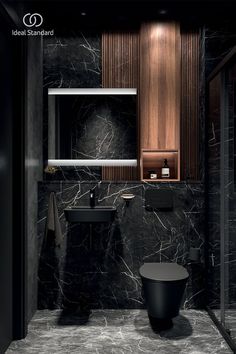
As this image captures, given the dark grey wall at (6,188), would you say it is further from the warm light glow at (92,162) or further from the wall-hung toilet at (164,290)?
the wall-hung toilet at (164,290)

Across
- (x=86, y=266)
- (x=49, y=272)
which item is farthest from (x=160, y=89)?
(x=49, y=272)

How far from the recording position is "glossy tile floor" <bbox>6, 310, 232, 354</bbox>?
2582 mm

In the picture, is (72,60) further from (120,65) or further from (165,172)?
(165,172)

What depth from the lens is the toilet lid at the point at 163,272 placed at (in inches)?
109

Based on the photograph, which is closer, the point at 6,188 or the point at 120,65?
the point at 6,188

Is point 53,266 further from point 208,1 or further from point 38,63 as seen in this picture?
point 208,1

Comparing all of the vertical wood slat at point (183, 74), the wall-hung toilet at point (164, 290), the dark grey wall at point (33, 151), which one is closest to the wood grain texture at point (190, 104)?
the vertical wood slat at point (183, 74)

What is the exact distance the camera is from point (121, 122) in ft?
11.8

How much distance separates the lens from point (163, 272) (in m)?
2.89

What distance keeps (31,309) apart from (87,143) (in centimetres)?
162

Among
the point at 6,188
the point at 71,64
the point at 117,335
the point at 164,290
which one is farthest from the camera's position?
the point at 71,64

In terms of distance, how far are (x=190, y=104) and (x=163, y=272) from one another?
172 centimetres

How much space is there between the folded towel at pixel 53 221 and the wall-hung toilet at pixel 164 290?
0.84 m

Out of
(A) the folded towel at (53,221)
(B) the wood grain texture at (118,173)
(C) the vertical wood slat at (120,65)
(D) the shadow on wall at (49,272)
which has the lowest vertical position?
(D) the shadow on wall at (49,272)
